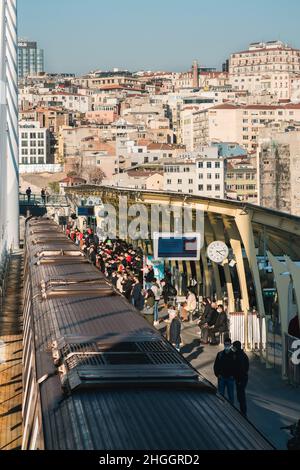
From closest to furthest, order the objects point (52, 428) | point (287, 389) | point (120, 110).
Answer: point (52, 428) < point (287, 389) < point (120, 110)

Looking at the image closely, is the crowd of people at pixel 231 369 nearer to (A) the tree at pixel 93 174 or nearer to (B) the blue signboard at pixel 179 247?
(B) the blue signboard at pixel 179 247

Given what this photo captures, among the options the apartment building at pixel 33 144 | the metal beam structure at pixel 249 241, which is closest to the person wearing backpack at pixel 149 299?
the metal beam structure at pixel 249 241

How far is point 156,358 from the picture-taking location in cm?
817

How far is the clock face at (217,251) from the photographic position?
17578 mm

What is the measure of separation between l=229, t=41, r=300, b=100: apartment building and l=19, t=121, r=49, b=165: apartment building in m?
52.3

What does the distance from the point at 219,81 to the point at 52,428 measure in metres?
188

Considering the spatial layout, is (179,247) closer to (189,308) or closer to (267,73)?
(189,308)

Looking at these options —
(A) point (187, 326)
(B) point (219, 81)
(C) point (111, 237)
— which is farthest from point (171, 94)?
(A) point (187, 326)

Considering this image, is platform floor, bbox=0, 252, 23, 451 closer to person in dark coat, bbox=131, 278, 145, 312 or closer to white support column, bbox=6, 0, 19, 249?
person in dark coat, bbox=131, 278, 145, 312

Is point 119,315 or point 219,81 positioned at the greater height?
point 219,81

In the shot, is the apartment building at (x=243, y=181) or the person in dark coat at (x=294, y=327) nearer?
the person in dark coat at (x=294, y=327)

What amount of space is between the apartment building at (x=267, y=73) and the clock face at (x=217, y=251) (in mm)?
165570
